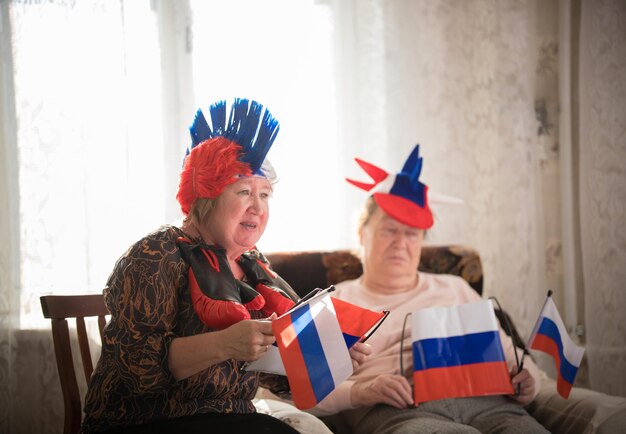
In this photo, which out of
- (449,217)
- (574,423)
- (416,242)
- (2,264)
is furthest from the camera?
(449,217)

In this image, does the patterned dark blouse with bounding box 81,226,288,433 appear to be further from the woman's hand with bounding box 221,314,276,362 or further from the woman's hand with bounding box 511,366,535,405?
the woman's hand with bounding box 511,366,535,405

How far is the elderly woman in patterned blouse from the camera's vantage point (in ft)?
3.69

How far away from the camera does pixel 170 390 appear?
1.21 meters

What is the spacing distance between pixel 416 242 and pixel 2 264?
4.77ft

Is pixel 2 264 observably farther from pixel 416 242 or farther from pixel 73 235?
pixel 416 242

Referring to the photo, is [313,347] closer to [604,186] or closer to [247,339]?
[247,339]

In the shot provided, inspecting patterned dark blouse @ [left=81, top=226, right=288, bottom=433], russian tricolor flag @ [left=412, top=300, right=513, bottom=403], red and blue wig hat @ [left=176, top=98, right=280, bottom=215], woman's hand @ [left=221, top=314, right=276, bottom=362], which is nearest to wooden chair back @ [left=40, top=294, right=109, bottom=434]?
patterned dark blouse @ [left=81, top=226, right=288, bottom=433]

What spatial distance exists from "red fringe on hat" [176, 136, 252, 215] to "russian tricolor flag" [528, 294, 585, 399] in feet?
3.24

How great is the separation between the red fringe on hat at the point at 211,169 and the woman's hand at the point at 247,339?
29cm

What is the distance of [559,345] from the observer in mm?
1678

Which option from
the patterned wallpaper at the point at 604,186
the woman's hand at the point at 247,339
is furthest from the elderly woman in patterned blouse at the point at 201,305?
the patterned wallpaper at the point at 604,186

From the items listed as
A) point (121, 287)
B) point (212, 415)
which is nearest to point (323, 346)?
point (212, 415)

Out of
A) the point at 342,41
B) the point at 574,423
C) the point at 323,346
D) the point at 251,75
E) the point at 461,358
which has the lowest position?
the point at 574,423

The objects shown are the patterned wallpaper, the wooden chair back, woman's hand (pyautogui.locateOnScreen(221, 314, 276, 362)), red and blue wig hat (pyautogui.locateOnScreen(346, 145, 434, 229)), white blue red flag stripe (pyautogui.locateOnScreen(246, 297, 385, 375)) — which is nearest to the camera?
woman's hand (pyautogui.locateOnScreen(221, 314, 276, 362))
